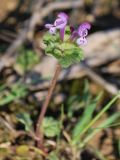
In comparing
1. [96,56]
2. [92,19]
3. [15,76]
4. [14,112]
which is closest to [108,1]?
[92,19]

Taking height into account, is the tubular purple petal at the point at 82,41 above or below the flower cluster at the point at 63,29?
below

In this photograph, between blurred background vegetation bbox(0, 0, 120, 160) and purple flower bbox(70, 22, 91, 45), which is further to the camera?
blurred background vegetation bbox(0, 0, 120, 160)

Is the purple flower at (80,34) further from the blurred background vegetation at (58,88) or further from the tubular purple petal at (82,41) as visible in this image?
the blurred background vegetation at (58,88)

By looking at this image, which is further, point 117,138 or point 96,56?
point 96,56

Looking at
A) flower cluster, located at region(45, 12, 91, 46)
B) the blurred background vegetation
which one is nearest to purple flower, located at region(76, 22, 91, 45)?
flower cluster, located at region(45, 12, 91, 46)

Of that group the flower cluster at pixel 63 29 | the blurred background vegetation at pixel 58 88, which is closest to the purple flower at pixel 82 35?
the flower cluster at pixel 63 29

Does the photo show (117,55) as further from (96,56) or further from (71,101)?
(71,101)

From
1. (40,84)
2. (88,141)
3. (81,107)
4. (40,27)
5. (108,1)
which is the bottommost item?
(88,141)

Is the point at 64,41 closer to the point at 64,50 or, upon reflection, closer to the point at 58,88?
the point at 64,50

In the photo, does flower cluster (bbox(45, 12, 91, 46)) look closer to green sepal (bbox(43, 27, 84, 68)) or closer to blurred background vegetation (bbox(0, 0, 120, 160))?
green sepal (bbox(43, 27, 84, 68))

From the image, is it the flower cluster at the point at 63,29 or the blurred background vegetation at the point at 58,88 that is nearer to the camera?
the flower cluster at the point at 63,29

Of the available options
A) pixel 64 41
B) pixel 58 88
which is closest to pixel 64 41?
pixel 64 41
